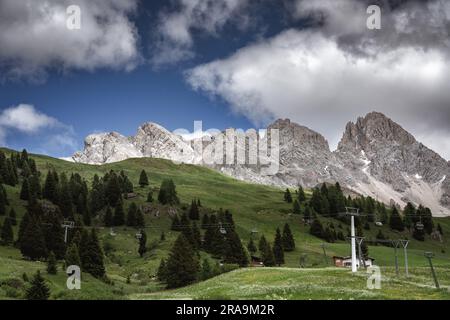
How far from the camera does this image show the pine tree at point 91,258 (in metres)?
87.6

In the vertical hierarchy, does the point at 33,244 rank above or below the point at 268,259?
above

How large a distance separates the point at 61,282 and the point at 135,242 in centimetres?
7029

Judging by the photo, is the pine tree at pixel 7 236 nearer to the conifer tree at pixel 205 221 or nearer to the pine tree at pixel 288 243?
the conifer tree at pixel 205 221

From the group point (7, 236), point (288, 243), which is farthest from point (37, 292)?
point (288, 243)

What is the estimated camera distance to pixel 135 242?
139 meters

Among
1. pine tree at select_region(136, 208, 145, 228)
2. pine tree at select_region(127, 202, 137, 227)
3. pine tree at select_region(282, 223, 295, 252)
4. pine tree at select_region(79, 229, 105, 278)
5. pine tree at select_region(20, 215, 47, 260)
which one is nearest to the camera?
pine tree at select_region(79, 229, 105, 278)

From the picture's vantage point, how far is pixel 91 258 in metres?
89.8

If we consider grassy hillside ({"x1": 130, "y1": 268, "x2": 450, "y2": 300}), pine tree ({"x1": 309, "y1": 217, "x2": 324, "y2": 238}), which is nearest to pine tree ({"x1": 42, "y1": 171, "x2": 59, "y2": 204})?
pine tree ({"x1": 309, "y1": 217, "x2": 324, "y2": 238})

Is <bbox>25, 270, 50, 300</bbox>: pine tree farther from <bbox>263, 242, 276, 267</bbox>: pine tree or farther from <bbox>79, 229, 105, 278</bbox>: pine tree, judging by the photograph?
<bbox>263, 242, 276, 267</bbox>: pine tree

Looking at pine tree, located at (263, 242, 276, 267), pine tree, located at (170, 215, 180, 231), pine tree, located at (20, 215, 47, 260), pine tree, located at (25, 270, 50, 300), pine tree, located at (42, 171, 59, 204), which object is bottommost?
pine tree, located at (263, 242, 276, 267)

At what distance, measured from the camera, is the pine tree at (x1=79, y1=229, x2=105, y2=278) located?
87562mm

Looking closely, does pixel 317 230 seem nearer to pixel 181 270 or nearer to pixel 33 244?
pixel 181 270
